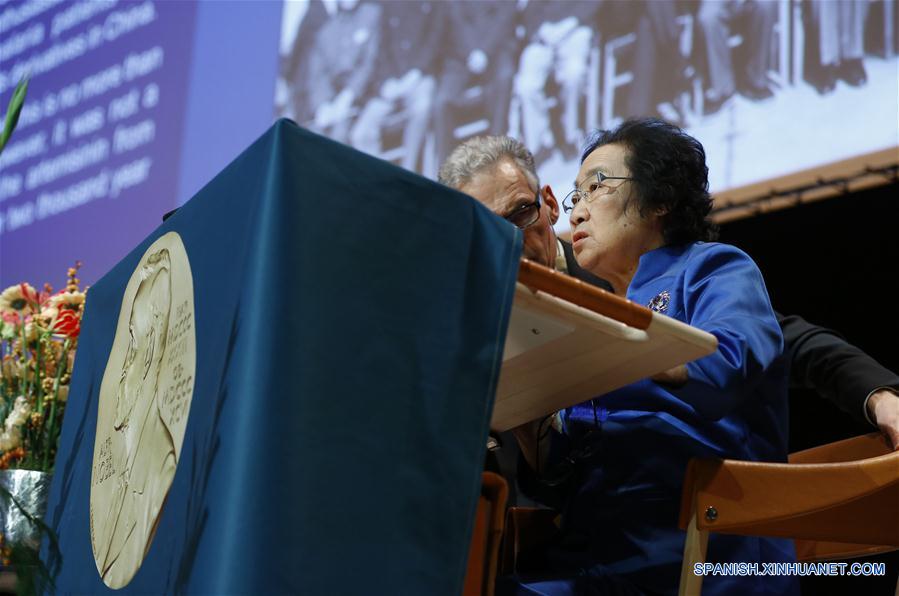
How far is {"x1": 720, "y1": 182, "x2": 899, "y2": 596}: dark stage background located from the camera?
324 cm

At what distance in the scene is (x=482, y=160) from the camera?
2.45m

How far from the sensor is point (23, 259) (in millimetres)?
4320

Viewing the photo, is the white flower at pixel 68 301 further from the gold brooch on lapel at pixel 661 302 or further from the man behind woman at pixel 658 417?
the gold brooch on lapel at pixel 661 302

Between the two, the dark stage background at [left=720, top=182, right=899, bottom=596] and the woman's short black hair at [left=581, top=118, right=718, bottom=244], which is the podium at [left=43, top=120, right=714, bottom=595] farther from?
the dark stage background at [left=720, top=182, right=899, bottom=596]

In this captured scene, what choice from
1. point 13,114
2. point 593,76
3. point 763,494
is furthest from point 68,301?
point 593,76

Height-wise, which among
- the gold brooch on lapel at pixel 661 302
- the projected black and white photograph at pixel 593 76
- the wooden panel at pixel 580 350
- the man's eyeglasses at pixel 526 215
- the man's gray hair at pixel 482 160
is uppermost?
the projected black and white photograph at pixel 593 76

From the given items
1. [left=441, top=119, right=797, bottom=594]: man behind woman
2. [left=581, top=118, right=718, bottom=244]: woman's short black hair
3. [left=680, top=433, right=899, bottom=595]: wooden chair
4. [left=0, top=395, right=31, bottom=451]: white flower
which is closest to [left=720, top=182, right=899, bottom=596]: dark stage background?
[left=581, top=118, right=718, bottom=244]: woman's short black hair

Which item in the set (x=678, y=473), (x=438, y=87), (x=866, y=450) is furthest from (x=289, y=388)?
(x=438, y=87)

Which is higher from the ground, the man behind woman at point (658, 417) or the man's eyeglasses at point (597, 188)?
the man's eyeglasses at point (597, 188)

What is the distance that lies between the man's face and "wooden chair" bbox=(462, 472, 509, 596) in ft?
3.64

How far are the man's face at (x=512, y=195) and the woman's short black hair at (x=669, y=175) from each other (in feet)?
1.56

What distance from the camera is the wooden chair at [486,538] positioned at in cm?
128

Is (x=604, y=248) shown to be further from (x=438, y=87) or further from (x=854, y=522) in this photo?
(x=438, y=87)

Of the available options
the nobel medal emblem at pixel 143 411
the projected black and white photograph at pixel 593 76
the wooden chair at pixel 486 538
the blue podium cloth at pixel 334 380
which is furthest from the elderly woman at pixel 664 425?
the projected black and white photograph at pixel 593 76
